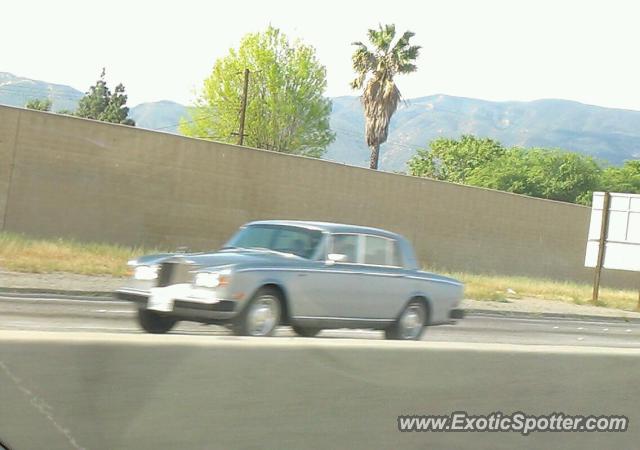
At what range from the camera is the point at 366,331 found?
1534 cm

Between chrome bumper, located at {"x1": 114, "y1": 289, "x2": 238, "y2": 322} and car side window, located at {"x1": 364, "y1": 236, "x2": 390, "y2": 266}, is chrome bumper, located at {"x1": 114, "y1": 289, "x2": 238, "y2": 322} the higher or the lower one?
the lower one

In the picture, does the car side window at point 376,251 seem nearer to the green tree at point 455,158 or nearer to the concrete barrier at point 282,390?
the concrete barrier at point 282,390

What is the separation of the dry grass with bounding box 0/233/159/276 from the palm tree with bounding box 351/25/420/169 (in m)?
28.3

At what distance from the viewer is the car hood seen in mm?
10227

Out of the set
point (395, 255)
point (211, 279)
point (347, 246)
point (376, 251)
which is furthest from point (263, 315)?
point (395, 255)

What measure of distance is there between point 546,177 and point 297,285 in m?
76.9

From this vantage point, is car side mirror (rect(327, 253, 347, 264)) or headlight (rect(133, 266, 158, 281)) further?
car side mirror (rect(327, 253, 347, 264))

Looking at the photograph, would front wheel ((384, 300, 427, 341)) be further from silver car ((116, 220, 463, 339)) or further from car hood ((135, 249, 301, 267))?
car hood ((135, 249, 301, 267))

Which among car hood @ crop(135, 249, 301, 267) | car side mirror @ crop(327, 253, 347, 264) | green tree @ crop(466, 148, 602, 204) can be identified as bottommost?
car hood @ crop(135, 249, 301, 267)

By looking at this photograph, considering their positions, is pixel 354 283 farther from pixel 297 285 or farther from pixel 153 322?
pixel 153 322

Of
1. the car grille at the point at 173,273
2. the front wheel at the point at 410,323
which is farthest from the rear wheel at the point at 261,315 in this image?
the front wheel at the point at 410,323

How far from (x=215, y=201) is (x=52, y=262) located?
12.7m

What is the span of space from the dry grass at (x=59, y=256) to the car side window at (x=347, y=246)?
36.6ft

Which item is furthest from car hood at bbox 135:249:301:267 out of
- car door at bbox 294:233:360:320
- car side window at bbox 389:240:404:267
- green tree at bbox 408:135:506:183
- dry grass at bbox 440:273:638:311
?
green tree at bbox 408:135:506:183
